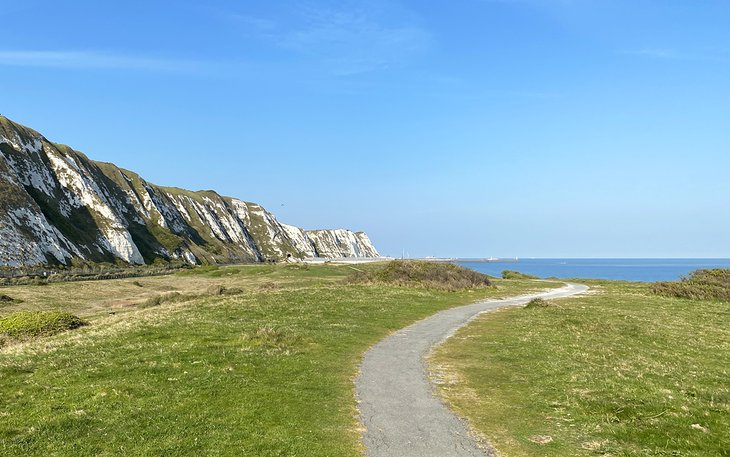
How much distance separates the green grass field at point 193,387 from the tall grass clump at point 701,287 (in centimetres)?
4442

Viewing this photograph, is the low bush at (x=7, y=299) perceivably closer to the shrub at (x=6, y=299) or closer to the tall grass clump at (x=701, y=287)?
the shrub at (x=6, y=299)

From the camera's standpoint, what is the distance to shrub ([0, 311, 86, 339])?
2770 cm

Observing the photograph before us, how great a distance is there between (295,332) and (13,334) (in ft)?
53.0

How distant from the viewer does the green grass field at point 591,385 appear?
483 inches

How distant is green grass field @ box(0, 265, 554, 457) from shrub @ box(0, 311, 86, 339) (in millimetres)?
2114

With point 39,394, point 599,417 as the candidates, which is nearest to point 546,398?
point 599,417

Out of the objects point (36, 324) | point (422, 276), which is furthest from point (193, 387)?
point (422, 276)

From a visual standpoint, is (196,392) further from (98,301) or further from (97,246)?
(97,246)

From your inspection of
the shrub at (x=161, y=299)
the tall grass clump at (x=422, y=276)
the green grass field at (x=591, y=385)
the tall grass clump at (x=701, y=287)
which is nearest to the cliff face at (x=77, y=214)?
the shrub at (x=161, y=299)

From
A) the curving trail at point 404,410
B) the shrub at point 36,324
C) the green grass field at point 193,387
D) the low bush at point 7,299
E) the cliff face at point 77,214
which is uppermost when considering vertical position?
the cliff face at point 77,214

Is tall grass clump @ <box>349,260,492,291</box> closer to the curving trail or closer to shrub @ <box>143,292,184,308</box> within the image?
shrub @ <box>143,292,184,308</box>

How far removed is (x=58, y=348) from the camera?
21406mm

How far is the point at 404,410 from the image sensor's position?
14.6 m

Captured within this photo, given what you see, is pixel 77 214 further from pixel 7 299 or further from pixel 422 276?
pixel 422 276
